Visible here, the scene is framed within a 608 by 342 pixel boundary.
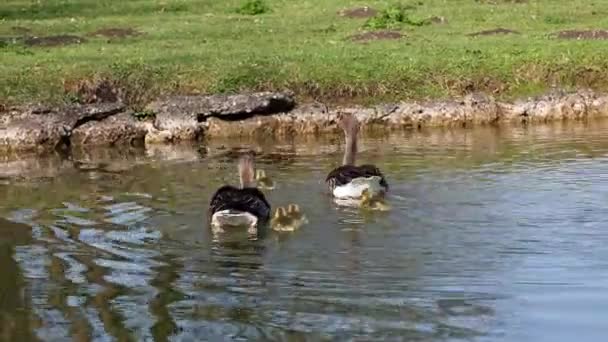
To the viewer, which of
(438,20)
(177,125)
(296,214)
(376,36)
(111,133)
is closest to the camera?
(296,214)

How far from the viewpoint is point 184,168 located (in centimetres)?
1738

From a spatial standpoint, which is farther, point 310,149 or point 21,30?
point 21,30

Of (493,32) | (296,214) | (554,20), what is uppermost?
(554,20)

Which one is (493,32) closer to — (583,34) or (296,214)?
(583,34)

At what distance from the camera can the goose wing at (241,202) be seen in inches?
490

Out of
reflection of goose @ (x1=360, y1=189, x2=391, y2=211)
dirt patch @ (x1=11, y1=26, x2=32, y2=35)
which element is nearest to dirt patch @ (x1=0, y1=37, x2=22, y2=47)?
dirt patch @ (x1=11, y1=26, x2=32, y2=35)

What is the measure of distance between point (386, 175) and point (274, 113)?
5.03 metres

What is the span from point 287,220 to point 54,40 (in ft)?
51.4

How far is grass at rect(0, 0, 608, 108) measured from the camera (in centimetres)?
2197

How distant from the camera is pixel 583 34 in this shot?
26672 mm

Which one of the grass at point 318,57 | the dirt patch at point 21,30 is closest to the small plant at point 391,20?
the grass at point 318,57

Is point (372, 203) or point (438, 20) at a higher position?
point (438, 20)

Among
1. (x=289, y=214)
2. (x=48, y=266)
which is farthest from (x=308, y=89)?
(x=48, y=266)

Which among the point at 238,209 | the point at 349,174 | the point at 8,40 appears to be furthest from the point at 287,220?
the point at 8,40
